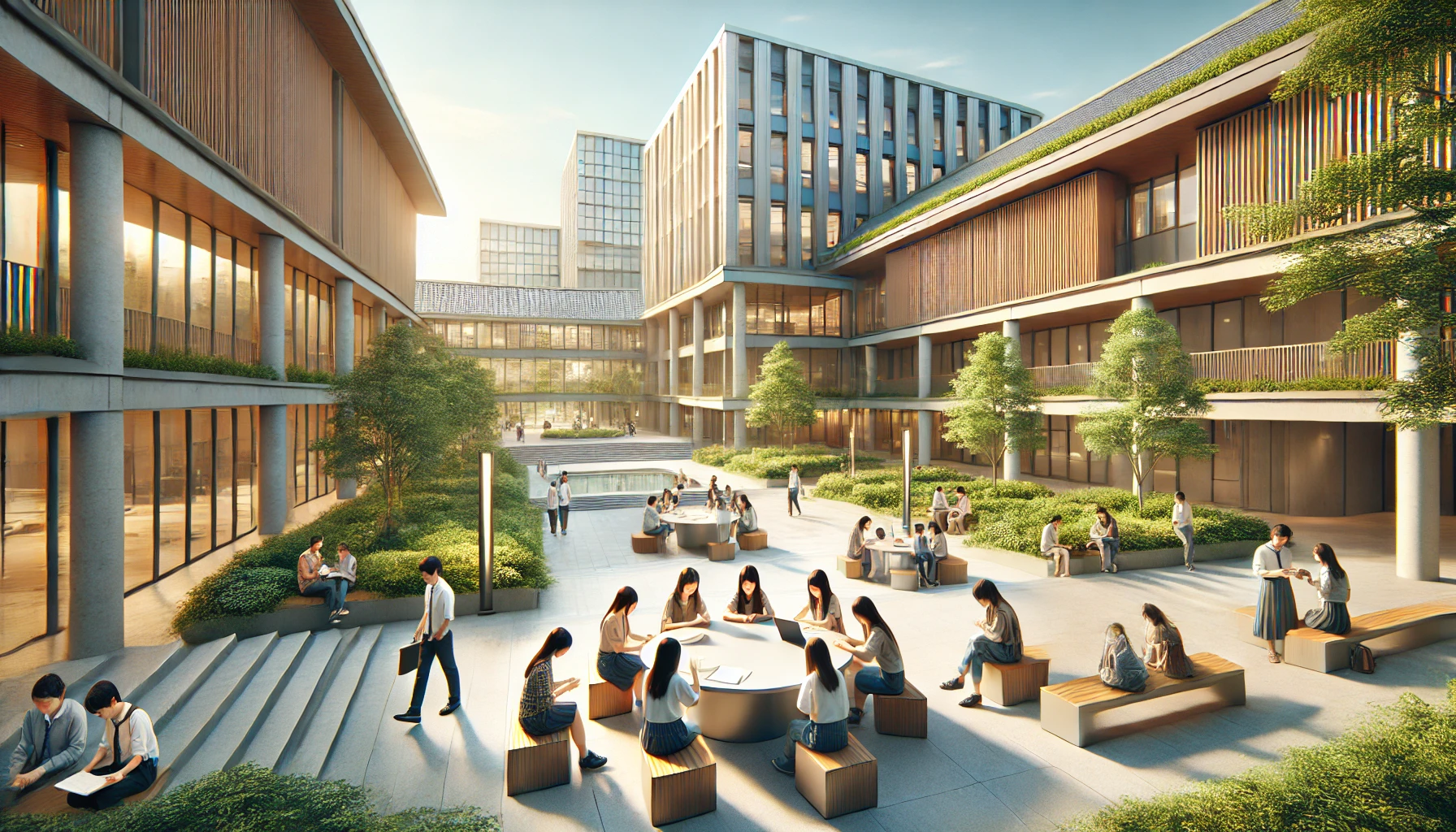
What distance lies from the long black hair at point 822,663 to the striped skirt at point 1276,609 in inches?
283

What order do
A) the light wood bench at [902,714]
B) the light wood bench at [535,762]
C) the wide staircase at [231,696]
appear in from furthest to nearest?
the light wood bench at [902,714], the wide staircase at [231,696], the light wood bench at [535,762]

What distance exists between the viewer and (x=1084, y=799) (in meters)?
5.39

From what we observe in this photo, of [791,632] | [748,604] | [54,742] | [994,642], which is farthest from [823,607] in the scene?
[54,742]

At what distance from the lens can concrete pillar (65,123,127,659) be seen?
7.99 m

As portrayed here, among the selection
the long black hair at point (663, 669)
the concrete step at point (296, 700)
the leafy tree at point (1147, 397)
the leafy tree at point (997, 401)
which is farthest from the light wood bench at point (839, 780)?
the leafy tree at point (997, 401)

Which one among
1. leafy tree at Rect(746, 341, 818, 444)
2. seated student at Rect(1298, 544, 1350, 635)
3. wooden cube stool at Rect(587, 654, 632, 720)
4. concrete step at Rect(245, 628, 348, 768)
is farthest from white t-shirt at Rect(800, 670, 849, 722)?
leafy tree at Rect(746, 341, 818, 444)

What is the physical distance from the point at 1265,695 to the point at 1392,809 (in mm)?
3087

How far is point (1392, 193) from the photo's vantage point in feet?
24.2

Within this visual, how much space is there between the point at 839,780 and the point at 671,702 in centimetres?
154

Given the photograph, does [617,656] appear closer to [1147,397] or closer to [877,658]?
[877,658]

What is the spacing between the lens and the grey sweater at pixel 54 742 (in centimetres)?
490

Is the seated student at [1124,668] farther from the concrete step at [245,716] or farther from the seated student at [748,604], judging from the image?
the concrete step at [245,716]

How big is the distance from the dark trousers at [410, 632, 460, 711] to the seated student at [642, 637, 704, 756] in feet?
9.46

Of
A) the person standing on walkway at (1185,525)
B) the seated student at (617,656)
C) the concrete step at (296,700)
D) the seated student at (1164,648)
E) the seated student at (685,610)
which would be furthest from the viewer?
the person standing on walkway at (1185,525)
